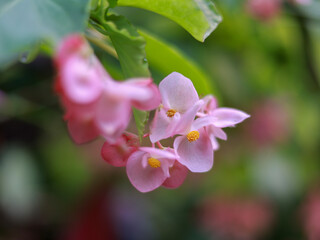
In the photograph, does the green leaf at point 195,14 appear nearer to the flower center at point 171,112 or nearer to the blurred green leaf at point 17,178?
the flower center at point 171,112

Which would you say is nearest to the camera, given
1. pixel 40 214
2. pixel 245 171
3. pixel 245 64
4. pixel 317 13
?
pixel 317 13

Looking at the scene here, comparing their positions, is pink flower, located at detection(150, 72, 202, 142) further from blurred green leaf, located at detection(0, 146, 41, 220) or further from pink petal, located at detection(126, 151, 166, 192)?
blurred green leaf, located at detection(0, 146, 41, 220)

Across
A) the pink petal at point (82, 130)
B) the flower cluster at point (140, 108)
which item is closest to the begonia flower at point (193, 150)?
the flower cluster at point (140, 108)

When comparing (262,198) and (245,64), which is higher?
(245,64)

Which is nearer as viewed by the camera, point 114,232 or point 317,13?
point 317,13

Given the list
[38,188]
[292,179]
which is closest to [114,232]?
[38,188]

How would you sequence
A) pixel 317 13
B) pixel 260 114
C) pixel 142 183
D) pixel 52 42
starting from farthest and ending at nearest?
pixel 260 114, pixel 317 13, pixel 142 183, pixel 52 42

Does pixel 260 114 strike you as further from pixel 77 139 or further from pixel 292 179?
pixel 77 139
